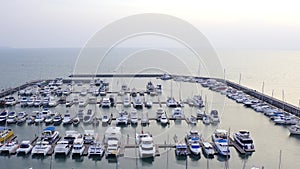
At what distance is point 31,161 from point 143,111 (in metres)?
6.32

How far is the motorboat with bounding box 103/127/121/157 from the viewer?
8.38 meters

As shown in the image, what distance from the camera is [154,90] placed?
1862 cm

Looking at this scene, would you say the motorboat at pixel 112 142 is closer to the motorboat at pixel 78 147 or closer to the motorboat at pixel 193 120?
the motorboat at pixel 78 147

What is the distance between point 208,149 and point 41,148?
172 inches

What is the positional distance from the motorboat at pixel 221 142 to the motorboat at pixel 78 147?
141 inches

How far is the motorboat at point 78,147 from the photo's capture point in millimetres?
8492

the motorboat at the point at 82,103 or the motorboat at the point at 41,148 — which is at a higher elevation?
the motorboat at the point at 82,103

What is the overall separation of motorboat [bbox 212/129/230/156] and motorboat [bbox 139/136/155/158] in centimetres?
176

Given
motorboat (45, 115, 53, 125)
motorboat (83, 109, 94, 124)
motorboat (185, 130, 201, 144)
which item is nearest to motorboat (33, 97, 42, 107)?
motorboat (45, 115, 53, 125)

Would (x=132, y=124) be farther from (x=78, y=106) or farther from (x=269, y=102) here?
(x=269, y=102)

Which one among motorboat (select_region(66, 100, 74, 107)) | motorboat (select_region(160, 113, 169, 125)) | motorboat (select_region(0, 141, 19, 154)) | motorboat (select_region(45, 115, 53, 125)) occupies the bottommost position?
motorboat (select_region(0, 141, 19, 154))

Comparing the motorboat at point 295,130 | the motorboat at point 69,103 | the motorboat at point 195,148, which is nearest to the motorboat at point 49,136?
the motorboat at point 195,148

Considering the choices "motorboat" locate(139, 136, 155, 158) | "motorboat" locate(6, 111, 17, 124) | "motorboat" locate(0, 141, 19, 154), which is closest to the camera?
"motorboat" locate(139, 136, 155, 158)

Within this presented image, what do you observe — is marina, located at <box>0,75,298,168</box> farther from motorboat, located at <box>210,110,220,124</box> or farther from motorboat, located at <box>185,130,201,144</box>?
motorboat, located at <box>185,130,201,144</box>
